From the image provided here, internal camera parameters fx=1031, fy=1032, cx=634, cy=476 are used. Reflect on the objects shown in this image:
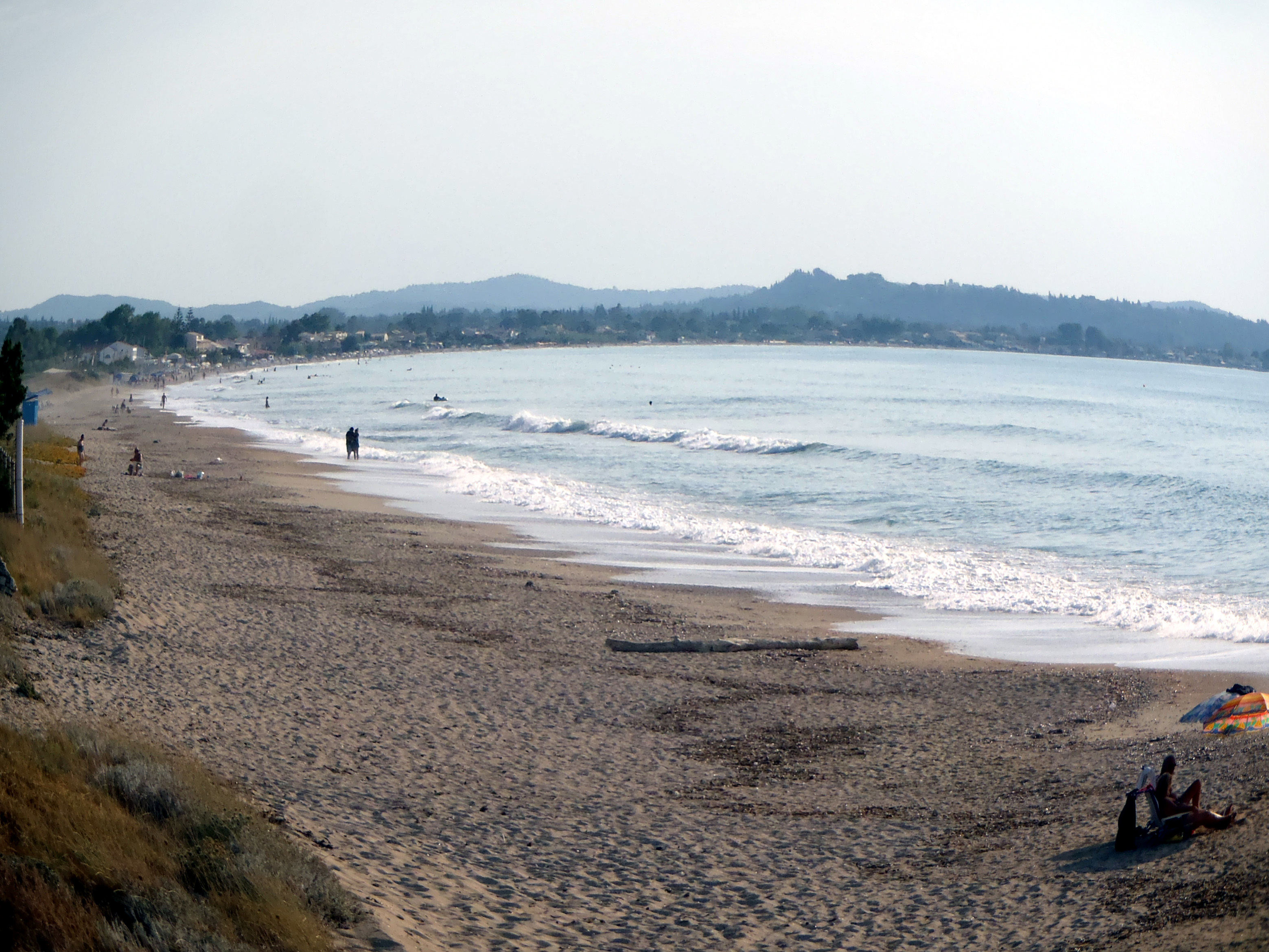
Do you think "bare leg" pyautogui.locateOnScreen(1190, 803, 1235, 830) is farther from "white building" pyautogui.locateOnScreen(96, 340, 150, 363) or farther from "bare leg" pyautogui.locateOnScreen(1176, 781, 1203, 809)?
"white building" pyautogui.locateOnScreen(96, 340, 150, 363)

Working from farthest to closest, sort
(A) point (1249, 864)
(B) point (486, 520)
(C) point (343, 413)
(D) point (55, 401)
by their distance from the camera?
(D) point (55, 401) → (C) point (343, 413) → (B) point (486, 520) → (A) point (1249, 864)

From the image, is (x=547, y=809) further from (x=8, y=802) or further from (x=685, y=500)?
(x=685, y=500)

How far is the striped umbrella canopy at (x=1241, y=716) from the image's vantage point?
1066 centimetres

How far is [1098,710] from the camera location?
12680 mm

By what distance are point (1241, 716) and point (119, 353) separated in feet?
501

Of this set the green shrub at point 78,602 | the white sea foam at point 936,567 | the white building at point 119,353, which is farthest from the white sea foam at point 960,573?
the white building at point 119,353

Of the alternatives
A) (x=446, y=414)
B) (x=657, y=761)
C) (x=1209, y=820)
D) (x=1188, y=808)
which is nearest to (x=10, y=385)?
(x=657, y=761)

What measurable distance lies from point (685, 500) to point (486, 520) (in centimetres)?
801

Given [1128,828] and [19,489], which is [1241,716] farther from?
[19,489]

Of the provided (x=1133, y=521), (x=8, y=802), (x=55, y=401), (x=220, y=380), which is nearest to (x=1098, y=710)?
(x=8, y=802)

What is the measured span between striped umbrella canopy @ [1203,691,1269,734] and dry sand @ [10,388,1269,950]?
0.14 m

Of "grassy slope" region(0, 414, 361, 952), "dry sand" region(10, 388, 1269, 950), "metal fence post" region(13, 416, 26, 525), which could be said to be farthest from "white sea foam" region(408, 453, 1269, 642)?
"grassy slope" region(0, 414, 361, 952)

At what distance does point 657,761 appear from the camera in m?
10.6

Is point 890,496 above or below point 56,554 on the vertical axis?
below
